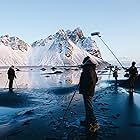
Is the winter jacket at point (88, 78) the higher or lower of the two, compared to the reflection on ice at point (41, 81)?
higher

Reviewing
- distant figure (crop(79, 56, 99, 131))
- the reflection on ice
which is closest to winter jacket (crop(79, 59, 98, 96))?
distant figure (crop(79, 56, 99, 131))

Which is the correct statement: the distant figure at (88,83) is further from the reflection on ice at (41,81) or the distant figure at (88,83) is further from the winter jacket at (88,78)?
the reflection on ice at (41,81)

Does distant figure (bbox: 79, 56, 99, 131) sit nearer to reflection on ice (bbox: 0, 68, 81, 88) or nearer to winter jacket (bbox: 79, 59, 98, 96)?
winter jacket (bbox: 79, 59, 98, 96)

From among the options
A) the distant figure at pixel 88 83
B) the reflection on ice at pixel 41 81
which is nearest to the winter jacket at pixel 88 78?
the distant figure at pixel 88 83

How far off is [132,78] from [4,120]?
1450 centimetres

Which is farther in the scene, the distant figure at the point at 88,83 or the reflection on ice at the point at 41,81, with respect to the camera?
the reflection on ice at the point at 41,81

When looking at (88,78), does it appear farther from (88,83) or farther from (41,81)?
(41,81)

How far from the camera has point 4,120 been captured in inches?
624

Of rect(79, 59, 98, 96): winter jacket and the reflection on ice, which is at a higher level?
rect(79, 59, 98, 96): winter jacket

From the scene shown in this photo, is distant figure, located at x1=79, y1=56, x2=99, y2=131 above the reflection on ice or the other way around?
above

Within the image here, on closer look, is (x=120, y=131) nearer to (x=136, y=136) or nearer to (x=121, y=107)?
(x=136, y=136)

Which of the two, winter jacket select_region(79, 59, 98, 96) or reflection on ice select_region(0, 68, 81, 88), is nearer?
winter jacket select_region(79, 59, 98, 96)

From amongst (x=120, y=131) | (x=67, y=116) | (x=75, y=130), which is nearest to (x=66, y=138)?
(x=75, y=130)

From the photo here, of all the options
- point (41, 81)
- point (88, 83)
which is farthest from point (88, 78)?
point (41, 81)
